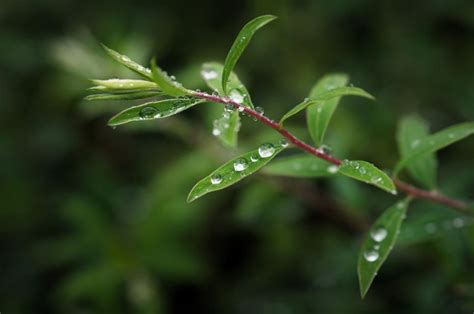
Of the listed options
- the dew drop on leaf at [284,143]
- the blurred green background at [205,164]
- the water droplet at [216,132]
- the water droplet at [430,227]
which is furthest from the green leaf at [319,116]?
the blurred green background at [205,164]

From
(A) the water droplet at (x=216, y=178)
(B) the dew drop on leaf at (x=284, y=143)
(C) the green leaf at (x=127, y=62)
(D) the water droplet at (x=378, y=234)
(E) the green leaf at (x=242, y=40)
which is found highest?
(C) the green leaf at (x=127, y=62)

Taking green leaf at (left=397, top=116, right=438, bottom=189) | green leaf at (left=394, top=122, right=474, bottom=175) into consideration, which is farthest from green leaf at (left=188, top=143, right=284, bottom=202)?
green leaf at (left=397, top=116, right=438, bottom=189)

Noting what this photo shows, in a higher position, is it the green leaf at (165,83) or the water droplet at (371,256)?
the green leaf at (165,83)

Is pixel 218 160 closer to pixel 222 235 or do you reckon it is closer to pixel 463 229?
pixel 222 235

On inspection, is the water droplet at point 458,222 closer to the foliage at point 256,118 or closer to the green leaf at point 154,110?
the foliage at point 256,118

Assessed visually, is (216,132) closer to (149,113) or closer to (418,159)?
(149,113)

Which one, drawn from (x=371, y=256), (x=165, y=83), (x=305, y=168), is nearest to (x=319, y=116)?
(x=305, y=168)

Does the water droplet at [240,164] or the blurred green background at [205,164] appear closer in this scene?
the water droplet at [240,164]
